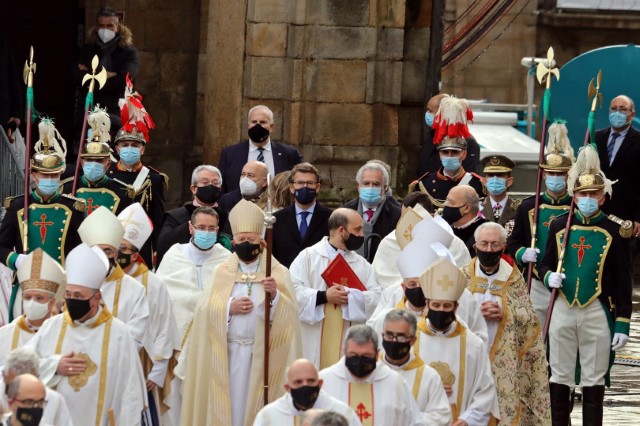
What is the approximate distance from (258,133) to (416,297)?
14.9ft

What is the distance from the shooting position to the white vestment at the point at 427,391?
13.4 m

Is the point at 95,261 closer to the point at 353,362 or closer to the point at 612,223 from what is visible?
the point at 353,362

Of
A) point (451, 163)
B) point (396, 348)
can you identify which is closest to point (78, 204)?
point (451, 163)

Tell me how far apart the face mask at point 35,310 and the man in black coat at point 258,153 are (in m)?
4.60

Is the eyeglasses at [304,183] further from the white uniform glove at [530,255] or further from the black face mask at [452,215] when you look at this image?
the white uniform glove at [530,255]

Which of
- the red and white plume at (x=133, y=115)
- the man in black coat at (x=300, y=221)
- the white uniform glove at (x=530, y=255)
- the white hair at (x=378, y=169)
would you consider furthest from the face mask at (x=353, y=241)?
the red and white plume at (x=133, y=115)

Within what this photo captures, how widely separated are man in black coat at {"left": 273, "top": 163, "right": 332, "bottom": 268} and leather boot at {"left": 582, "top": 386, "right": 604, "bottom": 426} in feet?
7.19

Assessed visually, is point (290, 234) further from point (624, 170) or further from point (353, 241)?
point (624, 170)

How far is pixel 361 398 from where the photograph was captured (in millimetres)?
13125

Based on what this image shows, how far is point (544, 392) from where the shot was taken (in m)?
16.0

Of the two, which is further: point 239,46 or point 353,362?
point 239,46

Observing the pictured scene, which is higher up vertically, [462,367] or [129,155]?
[129,155]

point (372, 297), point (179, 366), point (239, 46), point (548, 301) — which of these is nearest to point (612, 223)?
point (548, 301)

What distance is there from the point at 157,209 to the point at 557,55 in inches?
696
